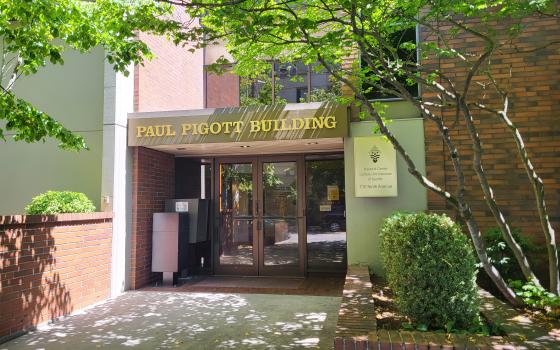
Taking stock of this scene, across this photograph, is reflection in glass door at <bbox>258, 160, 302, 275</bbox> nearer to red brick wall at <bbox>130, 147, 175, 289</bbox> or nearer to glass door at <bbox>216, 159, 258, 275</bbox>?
glass door at <bbox>216, 159, 258, 275</bbox>

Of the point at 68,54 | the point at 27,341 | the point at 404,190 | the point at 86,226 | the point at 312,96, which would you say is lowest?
the point at 27,341

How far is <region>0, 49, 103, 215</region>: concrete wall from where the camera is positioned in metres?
7.34

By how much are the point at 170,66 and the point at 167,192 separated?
278cm

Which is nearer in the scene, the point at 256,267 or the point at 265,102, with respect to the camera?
the point at 256,267

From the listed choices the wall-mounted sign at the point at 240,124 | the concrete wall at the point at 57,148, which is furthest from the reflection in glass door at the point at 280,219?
the concrete wall at the point at 57,148

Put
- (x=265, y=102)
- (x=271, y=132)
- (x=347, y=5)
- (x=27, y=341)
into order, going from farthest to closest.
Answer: (x=265, y=102)
(x=271, y=132)
(x=27, y=341)
(x=347, y=5)

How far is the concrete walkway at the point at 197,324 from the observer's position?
4.62 m

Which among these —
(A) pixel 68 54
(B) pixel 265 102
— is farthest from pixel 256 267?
(A) pixel 68 54

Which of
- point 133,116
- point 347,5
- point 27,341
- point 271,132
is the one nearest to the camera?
point 347,5

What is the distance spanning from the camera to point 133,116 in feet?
24.5

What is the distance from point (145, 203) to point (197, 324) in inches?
124

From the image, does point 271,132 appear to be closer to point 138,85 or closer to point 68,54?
point 138,85

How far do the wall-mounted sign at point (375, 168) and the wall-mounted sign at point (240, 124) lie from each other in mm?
444

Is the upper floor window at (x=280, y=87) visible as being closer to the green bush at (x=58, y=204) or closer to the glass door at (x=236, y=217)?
the glass door at (x=236, y=217)
